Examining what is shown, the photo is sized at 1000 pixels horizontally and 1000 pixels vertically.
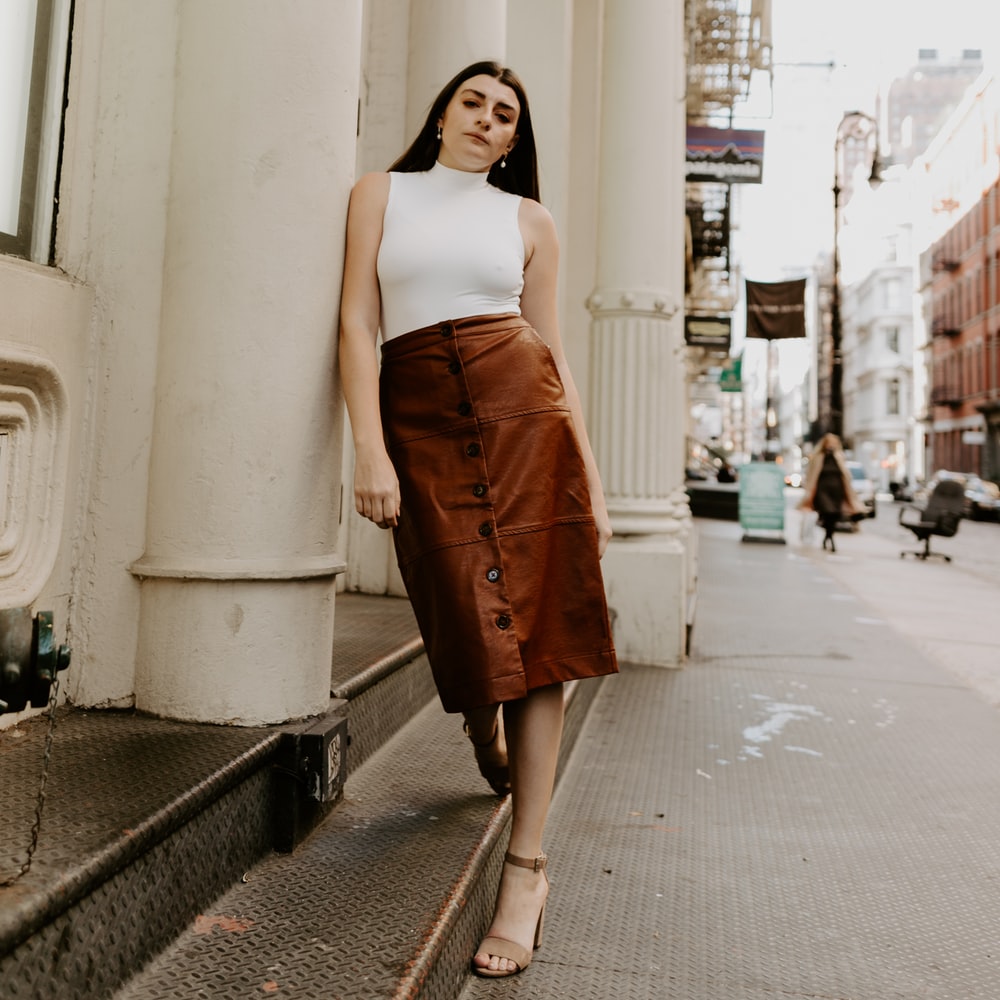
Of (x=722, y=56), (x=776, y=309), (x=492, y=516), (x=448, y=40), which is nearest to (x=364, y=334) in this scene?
(x=492, y=516)

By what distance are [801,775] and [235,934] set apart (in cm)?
250

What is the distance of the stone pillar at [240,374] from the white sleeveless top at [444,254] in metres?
0.19

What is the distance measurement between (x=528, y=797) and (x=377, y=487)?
772 millimetres

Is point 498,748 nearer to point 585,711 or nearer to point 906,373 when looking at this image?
point 585,711

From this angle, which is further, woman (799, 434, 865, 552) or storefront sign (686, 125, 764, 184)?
woman (799, 434, 865, 552)

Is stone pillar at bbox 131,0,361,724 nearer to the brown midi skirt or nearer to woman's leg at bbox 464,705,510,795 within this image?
the brown midi skirt

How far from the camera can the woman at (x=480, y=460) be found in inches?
76.6

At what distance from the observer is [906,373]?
72375 mm

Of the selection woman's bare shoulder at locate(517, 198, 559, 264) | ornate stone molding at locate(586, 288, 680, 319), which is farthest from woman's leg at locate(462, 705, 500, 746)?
ornate stone molding at locate(586, 288, 680, 319)

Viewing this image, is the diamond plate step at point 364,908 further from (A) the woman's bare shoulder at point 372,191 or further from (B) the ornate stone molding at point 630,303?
(B) the ornate stone molding at point 630,303

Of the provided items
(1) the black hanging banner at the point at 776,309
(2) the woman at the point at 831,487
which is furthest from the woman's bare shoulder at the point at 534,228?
(2) the woman at the point at 831,487

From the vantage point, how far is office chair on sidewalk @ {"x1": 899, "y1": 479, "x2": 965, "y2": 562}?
46.3ft

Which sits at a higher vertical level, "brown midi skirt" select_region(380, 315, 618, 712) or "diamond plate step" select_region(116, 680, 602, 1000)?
"brown midi skirt" select_region(380, 315, 618, 712)

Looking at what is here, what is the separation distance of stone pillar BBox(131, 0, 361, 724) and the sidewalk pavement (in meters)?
0.94
